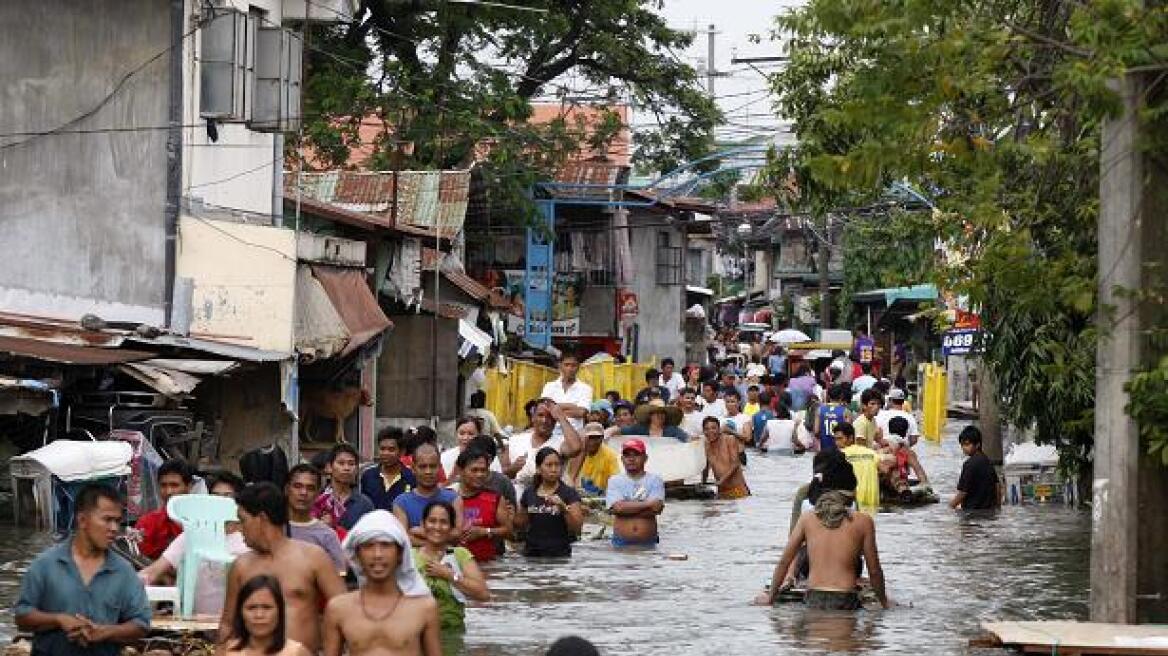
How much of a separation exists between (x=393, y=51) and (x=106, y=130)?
55.3ft

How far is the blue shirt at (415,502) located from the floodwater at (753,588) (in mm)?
917

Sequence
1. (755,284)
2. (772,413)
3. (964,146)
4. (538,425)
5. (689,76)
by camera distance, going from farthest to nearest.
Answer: (755,284) < (689,76) < (772,413) < (538,425) < (964,146)

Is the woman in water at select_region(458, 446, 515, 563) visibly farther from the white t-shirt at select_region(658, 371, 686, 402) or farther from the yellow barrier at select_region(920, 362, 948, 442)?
the yellow barrier at select_region(920, 362, 948, 442)

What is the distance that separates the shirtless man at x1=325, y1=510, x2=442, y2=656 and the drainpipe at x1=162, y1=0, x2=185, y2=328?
1658 cm

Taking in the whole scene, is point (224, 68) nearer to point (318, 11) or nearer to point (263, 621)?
point (318, 11)

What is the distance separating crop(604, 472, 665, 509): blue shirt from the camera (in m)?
21.0

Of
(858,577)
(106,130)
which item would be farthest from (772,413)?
(858,577)

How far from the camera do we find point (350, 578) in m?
12.5

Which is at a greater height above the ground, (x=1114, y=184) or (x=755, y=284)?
(x=755, y=284)

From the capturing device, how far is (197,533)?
12.9 m

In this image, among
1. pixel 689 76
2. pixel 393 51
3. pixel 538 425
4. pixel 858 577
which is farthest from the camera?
pixel 689 76

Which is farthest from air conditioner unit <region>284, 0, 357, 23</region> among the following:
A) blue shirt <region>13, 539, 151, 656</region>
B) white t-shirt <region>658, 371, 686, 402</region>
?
blue shirt <region>13, 539, 151, 656</region>

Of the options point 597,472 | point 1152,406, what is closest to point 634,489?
point 597,472

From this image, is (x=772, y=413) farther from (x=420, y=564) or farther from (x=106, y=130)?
(x=420, y=564)
